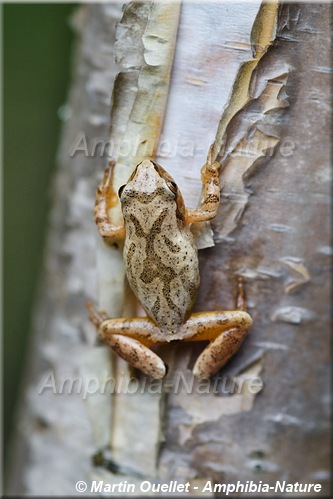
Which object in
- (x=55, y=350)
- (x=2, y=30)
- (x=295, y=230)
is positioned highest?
(x=2, y=30)

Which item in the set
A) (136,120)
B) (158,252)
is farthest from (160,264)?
(136,120)

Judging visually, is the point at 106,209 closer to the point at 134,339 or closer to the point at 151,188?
the point at 151,188

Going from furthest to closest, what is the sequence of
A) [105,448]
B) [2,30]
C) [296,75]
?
1. [2,30]
2. [105,448]
3. [296,75]

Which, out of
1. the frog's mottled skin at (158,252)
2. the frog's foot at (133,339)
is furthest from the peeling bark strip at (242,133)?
the frog's foot at (133,339)


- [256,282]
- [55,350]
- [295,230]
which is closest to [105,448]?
[55,350]

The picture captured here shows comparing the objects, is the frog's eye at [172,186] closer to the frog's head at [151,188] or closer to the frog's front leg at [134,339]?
the frog's head at [151,188]

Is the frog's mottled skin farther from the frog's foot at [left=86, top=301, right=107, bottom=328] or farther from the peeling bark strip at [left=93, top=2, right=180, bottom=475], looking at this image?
the frog's foot at [left=86, top=301, right=107, bottom=328]

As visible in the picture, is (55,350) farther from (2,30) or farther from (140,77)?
(2,30)
